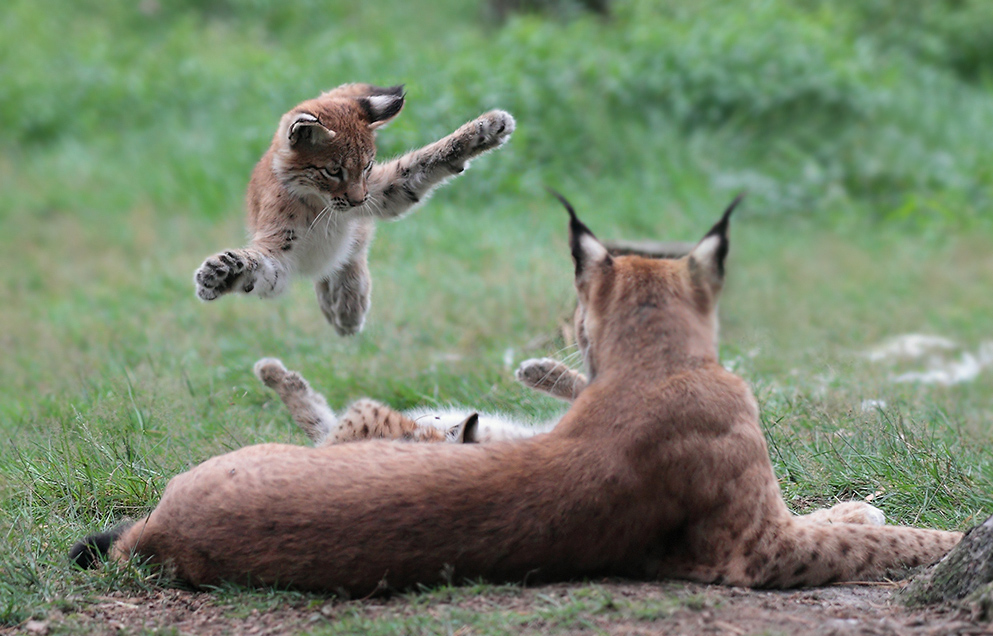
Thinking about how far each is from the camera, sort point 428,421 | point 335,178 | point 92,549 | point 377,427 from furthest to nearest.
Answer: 1. point 335,178
2. point 428,421
3. point 377,427
4. point 92,549

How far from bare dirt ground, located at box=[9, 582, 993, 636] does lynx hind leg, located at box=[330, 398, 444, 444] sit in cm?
118

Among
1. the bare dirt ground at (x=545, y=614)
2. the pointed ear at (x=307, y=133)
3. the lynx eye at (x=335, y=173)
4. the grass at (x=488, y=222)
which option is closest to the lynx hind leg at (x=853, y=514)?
the grass at (x=488, y=222)

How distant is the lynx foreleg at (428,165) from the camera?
5.29 metres

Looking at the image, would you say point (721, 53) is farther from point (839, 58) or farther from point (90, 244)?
point (90, 244)

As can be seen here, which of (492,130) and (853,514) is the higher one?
(492,130)

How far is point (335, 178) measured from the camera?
5418 mm

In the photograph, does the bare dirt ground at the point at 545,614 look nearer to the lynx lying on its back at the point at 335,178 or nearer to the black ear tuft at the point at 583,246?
the black ear tuft at the point at 583,246

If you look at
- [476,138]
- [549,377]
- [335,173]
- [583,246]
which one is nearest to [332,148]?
[335,173]

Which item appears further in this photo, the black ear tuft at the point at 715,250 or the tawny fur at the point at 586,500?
the black ear tuft at the point at 715,250

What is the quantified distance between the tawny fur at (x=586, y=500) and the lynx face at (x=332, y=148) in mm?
1886

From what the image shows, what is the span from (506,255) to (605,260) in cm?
520

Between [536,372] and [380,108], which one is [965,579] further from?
[380,108]

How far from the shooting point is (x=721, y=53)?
40.3ft

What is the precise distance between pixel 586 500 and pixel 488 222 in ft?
22.2
